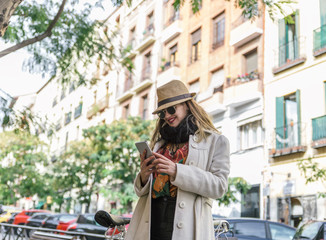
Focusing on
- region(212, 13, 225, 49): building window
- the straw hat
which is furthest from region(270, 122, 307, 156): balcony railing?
the straw hat

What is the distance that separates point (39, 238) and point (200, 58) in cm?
2066

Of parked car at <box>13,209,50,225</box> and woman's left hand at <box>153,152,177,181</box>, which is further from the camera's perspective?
parked car at <box>13,209,50,225</box>

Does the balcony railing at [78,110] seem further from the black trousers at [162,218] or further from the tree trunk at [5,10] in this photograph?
the black trousers at [162,218]

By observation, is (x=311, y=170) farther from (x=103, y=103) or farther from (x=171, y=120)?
(x=103, y=103)

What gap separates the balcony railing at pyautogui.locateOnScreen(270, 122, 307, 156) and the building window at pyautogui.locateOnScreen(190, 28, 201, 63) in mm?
9011

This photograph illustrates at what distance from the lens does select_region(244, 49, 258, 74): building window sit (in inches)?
951

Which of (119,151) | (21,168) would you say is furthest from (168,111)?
(21,168)

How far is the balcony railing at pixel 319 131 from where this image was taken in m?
18.8

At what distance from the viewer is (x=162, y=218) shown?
3.23 meters

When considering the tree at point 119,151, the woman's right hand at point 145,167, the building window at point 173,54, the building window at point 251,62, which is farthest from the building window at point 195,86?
the woman's right hand at point 145,167

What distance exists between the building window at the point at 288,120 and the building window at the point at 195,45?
8398 mm

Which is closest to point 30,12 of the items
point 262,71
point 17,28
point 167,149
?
point 17,28

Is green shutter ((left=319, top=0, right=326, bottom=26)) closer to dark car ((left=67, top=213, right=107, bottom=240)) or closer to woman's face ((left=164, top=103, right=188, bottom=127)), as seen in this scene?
dark car ((left=67, top=213, right=107, bottom=240))

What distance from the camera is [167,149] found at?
11.5 feet
